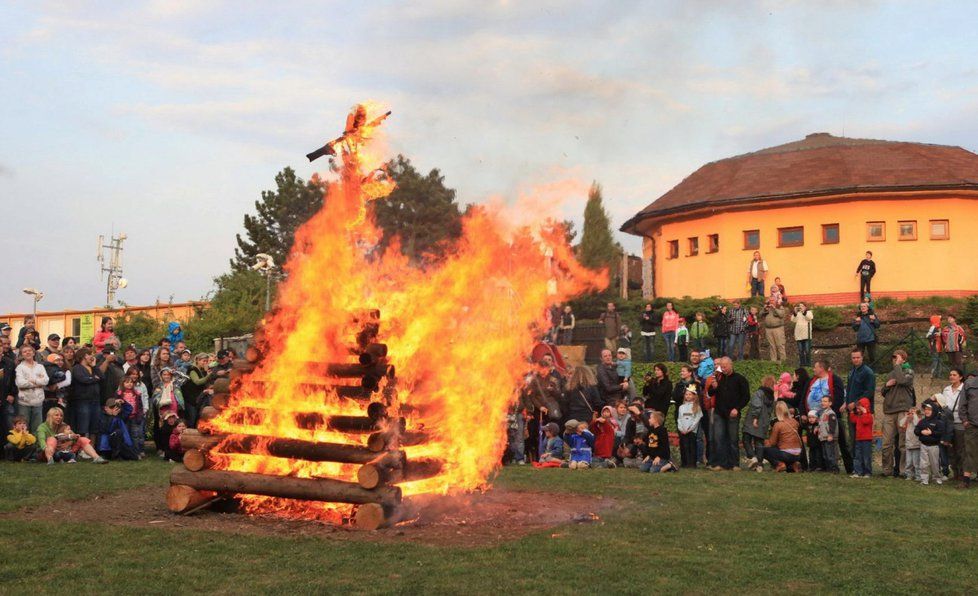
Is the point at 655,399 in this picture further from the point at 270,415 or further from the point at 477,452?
the point at 270,415

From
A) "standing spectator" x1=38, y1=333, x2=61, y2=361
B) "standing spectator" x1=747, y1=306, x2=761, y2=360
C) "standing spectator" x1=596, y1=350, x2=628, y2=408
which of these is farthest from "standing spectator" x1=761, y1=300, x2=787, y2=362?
"standing spectator" x1=38, y1=333, x2=61, y2=361

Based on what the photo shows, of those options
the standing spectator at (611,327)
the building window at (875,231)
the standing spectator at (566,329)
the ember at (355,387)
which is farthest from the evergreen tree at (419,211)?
the ember at (355,387)

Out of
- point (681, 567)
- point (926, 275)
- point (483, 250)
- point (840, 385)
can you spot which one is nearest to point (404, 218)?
point (926, 275)

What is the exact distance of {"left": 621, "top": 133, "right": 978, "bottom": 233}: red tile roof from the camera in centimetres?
3681

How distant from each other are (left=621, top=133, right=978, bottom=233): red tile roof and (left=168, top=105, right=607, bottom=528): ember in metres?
27.9

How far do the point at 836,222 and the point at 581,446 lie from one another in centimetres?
2362

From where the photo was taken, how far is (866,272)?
114ft

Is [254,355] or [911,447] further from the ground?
[254,355]

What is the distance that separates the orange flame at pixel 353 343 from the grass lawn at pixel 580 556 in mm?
1895

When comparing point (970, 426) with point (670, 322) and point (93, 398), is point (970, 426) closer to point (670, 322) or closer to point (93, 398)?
point (670, 322)

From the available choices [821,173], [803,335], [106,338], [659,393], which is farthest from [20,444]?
[821,173]

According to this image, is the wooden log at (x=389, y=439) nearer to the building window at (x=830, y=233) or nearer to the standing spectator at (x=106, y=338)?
the standing spectator at (x=106, y=338)

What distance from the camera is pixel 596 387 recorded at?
2025cm

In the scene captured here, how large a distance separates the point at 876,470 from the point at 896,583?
10226 millimetres
